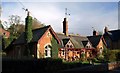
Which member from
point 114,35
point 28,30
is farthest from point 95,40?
point 28,30

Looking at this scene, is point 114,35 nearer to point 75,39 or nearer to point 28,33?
point 75,39

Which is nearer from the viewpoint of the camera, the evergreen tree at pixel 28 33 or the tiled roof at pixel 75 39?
the evergreen tree at pixel 28 33

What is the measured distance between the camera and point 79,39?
55.8 m

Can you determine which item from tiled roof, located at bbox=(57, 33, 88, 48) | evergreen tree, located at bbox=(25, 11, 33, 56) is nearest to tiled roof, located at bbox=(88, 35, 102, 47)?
tiled roof, located at bbox=(57, 33, 88, 48)

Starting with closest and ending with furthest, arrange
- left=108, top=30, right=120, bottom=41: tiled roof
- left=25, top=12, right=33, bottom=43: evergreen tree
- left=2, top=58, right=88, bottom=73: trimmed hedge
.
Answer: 1. left=2, top=58, right=88, bottom=73: trimmed hedge
2. left=25, top=12, right=33, bottom=43: evergreen tree
3. left=108, top=30, right=120, bottom=41: tiled roof

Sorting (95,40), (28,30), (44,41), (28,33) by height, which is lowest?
(44,41)

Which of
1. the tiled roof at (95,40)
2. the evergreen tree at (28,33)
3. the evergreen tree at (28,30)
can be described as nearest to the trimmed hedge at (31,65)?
the evergreen tree at (28,33)

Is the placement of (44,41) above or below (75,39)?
below

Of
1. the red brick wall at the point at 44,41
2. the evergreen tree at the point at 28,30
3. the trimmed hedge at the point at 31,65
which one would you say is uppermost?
the evergreen tree at the point at 28,30

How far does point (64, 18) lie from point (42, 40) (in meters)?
11.4

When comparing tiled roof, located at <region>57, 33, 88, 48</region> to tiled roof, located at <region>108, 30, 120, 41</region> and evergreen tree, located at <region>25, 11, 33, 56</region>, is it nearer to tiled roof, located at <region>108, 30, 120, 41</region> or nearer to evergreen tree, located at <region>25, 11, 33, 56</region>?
evergreen tree, located at <region>25, 11, 33, 56</region>

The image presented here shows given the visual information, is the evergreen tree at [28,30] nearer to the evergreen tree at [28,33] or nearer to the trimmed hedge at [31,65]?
the evergreen tree at [28,33]

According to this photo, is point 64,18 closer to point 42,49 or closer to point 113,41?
point 42,49

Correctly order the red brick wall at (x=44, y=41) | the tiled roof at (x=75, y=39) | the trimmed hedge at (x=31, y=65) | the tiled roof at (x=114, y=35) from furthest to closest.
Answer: the tiled roof at (x=114, y=35)
the tiled roof at (x=75, y=39)
the red brick wall at (x=44, y=41)
the trimmed hedge at (x=31, y=65)
